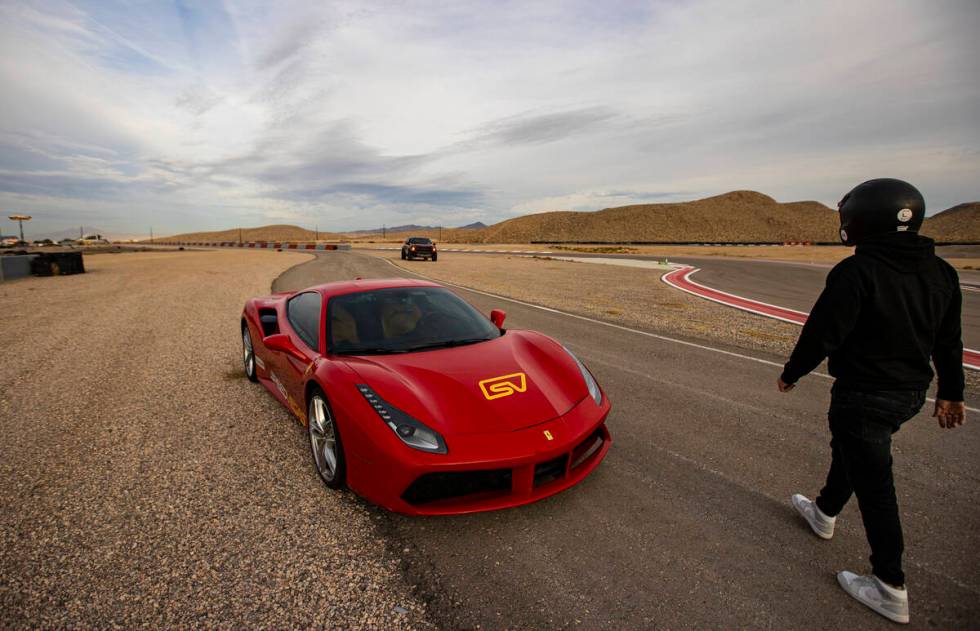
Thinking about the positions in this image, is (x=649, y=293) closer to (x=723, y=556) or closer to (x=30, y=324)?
(x=723, y=556)

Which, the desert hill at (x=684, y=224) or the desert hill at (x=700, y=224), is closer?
the desert hill at (x=700, y=224)

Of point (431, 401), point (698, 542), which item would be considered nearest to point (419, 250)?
point (431, 401)

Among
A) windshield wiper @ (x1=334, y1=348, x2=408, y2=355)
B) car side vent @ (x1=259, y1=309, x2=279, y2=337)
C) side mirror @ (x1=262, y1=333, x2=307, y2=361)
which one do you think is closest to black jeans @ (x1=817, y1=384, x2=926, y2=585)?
windshield wiper @ (x1=334, y1=348, x2=408, y2=355)

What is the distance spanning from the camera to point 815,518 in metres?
2.66

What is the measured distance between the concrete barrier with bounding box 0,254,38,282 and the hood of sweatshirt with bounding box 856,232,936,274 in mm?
21382

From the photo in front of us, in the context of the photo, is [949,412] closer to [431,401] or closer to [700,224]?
[431,401]

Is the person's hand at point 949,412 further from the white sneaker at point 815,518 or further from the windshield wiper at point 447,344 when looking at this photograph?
the windshield wiper at point 447,344

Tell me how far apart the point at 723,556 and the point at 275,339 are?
3.43 m

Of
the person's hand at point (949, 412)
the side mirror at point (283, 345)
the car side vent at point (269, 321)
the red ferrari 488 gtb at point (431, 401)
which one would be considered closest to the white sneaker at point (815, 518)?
the person's hand at point (949, 412)

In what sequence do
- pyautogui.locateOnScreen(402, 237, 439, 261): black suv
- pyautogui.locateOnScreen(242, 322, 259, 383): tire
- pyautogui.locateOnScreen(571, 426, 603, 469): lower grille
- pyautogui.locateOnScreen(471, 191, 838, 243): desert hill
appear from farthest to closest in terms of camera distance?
pyautogui.locateOnScreen(471, 191, 838, 243): desert hill < pyautogui.locateOnScreen(402, 237, 439, 261): black suv < pyautogui.locateOnScreen(242, 322, 259, 383): tire < pyautogui.locateOnScreen(571, 426, 603, 469): lower grille

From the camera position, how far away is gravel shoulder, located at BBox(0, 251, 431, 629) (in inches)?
82.6

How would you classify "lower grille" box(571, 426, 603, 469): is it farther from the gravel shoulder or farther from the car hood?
the gravel shoulder

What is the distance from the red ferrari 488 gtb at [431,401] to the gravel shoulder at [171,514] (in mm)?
336

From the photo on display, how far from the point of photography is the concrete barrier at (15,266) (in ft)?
48.3
